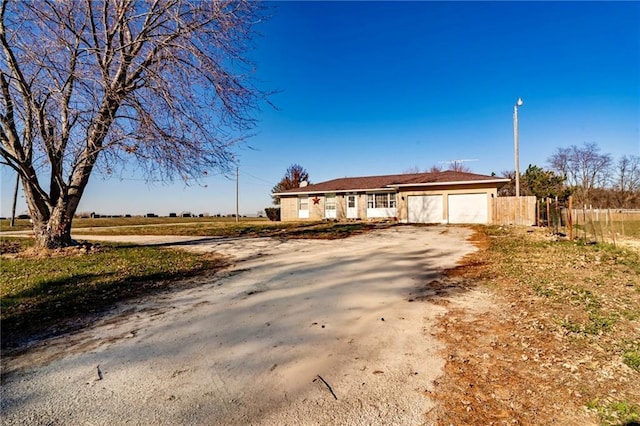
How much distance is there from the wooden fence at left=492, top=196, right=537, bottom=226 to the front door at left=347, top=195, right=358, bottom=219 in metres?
9.58

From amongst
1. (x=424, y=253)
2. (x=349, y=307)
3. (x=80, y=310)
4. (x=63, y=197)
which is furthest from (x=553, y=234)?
(x=63, y=197)

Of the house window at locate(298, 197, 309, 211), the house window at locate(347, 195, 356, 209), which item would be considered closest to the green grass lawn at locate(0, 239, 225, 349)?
the house window at locate(347, 195, 356, 209)

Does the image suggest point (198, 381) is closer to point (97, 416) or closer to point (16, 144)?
point (97, 416)

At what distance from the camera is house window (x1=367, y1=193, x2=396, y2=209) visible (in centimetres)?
2445

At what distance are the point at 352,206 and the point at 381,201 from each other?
7.80 feet

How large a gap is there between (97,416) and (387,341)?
254 cm

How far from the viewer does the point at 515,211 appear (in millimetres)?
19047

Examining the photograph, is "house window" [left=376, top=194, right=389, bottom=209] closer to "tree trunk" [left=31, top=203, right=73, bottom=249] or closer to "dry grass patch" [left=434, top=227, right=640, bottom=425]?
"dry grass patch" [left=434, top=227, right=640, bottom=425]

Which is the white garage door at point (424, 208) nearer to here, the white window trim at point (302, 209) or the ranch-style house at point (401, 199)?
the ranch-style house at point (401, 199)

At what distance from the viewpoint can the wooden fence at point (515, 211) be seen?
721 inches

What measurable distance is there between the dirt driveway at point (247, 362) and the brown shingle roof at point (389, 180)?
17458 millimetres

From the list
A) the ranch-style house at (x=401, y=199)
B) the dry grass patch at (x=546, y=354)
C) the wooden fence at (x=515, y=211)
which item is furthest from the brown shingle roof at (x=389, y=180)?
the dry grass patch at (x=546, y=354)

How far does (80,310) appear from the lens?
4.78m

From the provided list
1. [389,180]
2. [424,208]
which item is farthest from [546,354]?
[389,180]
